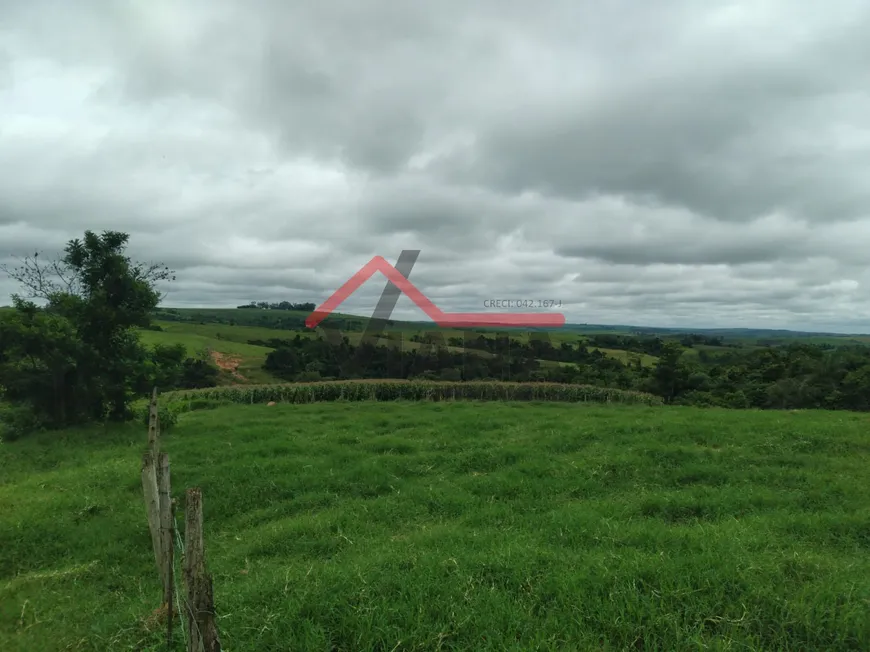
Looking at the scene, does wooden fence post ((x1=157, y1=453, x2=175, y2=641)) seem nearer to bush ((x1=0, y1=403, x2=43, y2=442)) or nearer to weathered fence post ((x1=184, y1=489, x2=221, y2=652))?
weathered fence post ((x1=184, y1=489, x2=221, y2=652))

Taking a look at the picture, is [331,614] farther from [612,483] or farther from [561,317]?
[561,317]

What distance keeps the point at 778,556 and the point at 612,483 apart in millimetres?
2840

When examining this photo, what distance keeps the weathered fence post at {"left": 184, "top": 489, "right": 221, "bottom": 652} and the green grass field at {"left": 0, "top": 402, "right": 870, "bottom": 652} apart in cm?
76

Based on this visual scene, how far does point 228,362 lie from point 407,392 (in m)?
15.8

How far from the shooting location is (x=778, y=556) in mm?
3895

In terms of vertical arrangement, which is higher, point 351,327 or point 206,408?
point 351,327

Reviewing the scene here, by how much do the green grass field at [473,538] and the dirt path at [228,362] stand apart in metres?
15.9

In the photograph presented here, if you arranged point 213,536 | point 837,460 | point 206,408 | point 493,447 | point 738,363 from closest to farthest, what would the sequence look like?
point 213,536
point 837,460
point 493,447
point 206,408
point 738,363

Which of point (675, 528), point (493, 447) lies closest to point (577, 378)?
point (493, 447)

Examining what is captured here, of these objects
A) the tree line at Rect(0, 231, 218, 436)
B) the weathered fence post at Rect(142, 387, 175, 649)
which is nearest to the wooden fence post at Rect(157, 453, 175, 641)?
the weathered fence post at Rect(142, 387, 175, 649)

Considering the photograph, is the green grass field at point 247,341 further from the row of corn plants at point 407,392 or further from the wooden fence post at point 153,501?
the wooden fence post at point 153,501

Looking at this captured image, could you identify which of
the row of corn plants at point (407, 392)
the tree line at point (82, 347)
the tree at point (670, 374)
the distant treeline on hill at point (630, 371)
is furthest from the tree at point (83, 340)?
the tree at point (670, 374)

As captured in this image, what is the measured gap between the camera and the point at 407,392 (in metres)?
18.5

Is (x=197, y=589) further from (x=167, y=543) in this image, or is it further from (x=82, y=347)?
(x=82, y=347)
